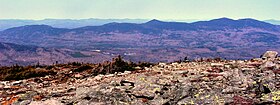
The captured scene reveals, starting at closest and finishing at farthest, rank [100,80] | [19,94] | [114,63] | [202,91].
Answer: [202,91] < [19,94] < [100,80] < [114,63]

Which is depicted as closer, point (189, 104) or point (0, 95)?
point (189, 104)

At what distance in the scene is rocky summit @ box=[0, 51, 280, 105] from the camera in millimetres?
15734

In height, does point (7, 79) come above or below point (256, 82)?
below

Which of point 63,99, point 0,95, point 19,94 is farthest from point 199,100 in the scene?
point 0,95

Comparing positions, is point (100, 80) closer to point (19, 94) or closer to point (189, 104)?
point (19, 94)

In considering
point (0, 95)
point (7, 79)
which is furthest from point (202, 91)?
point (7, 79)

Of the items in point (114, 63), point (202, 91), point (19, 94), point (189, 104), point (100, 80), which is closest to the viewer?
point (189, 104)

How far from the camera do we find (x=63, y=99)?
1628cm

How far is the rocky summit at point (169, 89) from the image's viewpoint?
619 inches

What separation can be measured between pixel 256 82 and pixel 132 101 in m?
5.69

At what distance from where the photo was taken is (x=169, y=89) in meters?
17.0

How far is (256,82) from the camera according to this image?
17.4 meters

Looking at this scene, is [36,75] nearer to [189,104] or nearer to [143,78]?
[143,78]

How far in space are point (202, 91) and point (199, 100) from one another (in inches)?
37.2
